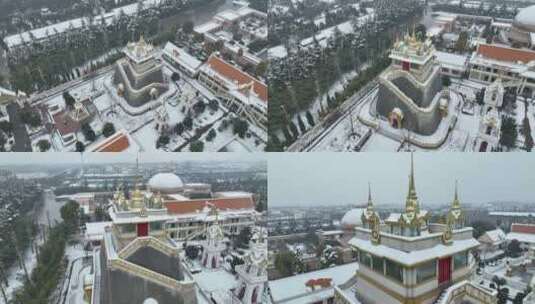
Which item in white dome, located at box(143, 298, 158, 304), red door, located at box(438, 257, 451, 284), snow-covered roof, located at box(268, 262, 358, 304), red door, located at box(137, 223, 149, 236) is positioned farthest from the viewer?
snow-covered roof, located at box(268, 262, 358, 304)

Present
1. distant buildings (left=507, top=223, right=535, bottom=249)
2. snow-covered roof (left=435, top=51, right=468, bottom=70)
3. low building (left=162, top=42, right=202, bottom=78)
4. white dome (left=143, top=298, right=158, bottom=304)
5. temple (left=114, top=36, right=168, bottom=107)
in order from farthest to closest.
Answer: distant buildings (left=507, top=223, right=535, bottom=249) → snow-covered roof (left=435, top=51, right=468, bottom=70) → low building (left=162, top=42, right=202, bottom=78) → temple (left=114, top=36, right=168, bottom=107) → white dome (left=143, top=298, right=158, bottom=304)

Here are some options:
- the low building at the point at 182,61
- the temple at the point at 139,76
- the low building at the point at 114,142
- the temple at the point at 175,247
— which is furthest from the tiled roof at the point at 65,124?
the low building at the point at 182,61

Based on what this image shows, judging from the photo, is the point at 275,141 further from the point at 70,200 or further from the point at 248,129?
the point at 70,200

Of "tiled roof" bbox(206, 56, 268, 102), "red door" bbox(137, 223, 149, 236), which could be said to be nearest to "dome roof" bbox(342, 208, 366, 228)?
"tiled roof" bbox(206, 56, 268, 102)

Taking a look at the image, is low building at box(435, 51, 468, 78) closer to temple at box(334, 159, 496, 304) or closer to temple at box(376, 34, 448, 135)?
temple at box(376, 34, 448, 135)

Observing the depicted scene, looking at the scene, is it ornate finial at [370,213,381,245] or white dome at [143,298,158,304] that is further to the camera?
white dome at [143,298,158,304]

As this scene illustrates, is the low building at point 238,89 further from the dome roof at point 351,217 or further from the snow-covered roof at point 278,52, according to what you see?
the dome roof at point 351,217
